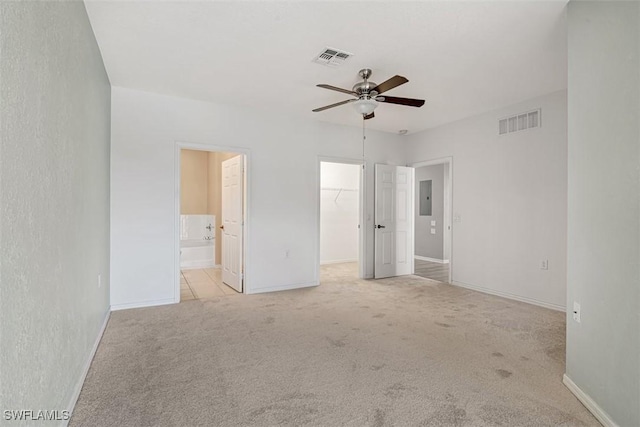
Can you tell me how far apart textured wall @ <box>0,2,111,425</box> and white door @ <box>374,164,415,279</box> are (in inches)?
174

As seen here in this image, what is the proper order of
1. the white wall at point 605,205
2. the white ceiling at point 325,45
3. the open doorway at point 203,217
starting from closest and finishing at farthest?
1. the white wall at point 605,205
2. the white ceiling at point 325,45
3. the open doorway at point 203,217

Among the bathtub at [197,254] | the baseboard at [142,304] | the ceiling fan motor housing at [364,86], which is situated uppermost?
the ceiling fan motor housing at [364,86]

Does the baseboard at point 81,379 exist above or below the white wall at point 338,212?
below

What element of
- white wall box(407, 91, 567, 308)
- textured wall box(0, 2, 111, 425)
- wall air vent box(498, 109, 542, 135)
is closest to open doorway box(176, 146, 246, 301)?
textured wall box(0, 2, 111, 425)

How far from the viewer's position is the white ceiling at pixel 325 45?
2.48 metres

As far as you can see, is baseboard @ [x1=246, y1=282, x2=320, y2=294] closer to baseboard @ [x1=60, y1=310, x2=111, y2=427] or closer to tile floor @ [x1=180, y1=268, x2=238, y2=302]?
tile floor @ [x1=180, y1=268, x2=238, y2=302]

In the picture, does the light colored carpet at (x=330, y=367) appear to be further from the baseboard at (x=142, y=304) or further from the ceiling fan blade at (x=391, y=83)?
the ceiling fan blade at (x=391, y=83)

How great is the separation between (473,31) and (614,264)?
81.8 inches

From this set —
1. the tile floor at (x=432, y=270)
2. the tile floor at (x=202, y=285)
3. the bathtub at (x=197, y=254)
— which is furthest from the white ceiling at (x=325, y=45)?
the bathtub at (x=197, y=254)

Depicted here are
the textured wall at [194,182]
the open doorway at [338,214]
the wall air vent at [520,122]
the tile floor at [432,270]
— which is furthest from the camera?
the open doorway at [338,214]

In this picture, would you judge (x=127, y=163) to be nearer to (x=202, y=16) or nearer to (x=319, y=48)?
(x=202, y=16)

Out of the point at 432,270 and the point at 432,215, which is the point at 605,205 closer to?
the point at 432,270

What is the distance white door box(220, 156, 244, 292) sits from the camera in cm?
489

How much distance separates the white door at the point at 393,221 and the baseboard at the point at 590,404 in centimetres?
374
